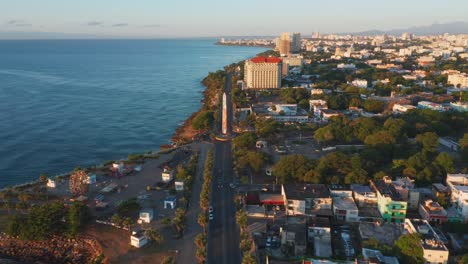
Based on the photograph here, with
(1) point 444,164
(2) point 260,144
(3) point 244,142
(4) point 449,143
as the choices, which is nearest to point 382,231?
(1) point 444,164

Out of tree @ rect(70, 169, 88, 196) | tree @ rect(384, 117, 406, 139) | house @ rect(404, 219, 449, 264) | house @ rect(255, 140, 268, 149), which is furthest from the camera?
house @ rect(255, 140, 268, 149)

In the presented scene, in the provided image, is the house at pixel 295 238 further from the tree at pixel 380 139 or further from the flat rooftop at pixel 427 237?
the tree at pixel 380 139

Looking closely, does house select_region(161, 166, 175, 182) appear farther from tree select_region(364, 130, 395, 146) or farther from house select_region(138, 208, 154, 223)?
tree select_region(364, 130, 395, 146)

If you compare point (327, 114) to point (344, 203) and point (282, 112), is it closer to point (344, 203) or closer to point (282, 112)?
point (282, 112)

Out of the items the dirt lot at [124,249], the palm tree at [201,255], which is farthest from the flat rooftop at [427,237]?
the dirt lot at [124,249]

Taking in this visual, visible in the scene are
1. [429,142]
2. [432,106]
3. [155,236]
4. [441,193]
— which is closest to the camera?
[155,236]

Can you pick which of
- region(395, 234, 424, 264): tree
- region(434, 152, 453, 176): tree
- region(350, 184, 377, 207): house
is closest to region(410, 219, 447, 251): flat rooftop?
region(395, 234, 424, 264): tree
